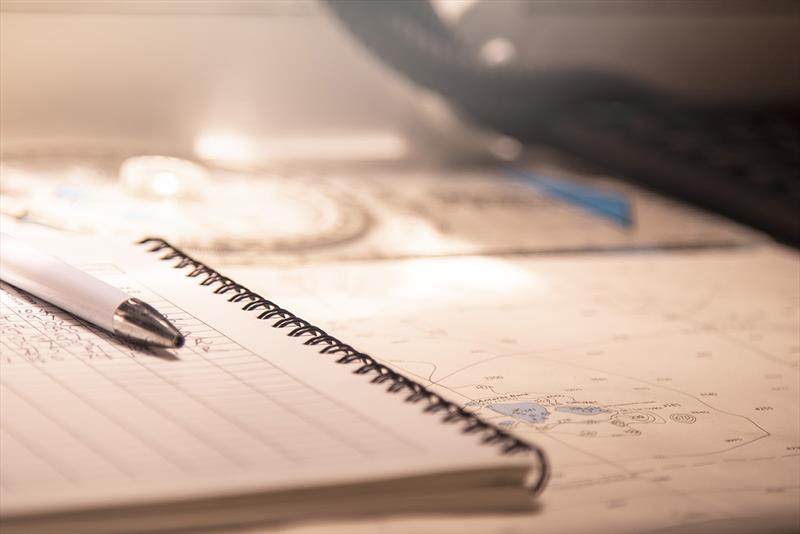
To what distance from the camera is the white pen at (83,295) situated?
1.71 feet

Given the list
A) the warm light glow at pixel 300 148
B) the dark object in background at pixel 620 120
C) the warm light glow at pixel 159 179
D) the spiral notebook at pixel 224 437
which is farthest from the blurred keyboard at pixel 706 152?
the spiral notebook at pixel 224 437

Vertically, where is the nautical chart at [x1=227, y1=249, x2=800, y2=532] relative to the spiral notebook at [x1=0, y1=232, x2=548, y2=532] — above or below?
above

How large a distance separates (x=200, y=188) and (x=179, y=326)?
0.41 metres

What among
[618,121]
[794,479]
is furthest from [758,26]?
[794,479]

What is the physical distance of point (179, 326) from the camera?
56cm

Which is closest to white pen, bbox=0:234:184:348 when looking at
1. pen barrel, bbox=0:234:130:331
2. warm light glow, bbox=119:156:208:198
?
pen barrel, bbox=0:234:130:331

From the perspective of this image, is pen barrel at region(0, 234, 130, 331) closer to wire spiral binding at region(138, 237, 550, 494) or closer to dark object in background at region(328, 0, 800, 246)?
wire spiral binding at region(138, 237, 550, 494)

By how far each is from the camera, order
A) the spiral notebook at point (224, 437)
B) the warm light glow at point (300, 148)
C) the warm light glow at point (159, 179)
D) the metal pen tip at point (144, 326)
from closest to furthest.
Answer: the spiral notebook at point (224, 437)
the metal pen tip at point (144, 326)
the warm light glow at point (159, 179)
the warm light glow at point (300, 148)

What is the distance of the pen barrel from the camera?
537 millimetres

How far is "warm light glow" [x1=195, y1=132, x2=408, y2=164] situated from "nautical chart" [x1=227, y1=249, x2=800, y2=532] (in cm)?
37

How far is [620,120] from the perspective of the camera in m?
1.16

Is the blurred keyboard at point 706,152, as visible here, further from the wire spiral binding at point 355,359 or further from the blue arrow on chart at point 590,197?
the wire spiral binding at point 355,359

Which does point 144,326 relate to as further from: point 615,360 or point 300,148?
point 300,148

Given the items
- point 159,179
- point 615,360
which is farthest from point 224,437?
point 159,179
